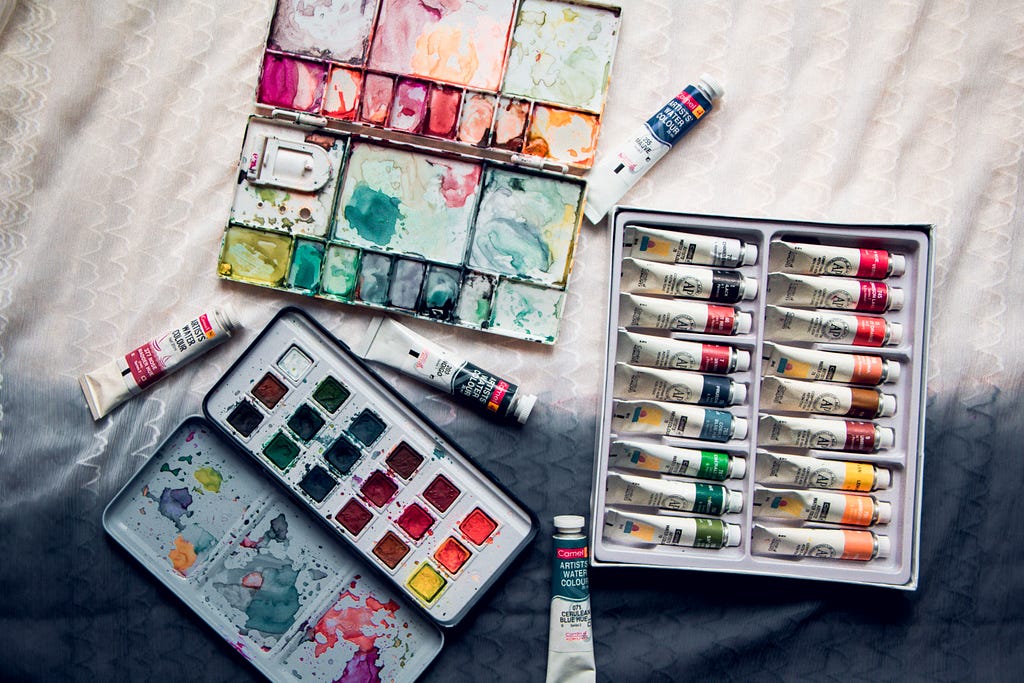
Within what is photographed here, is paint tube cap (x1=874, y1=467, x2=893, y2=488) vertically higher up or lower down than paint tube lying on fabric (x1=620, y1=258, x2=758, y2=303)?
lower down

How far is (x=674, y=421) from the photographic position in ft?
3.88

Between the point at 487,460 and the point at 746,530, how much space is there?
413mm

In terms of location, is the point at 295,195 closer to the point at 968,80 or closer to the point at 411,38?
the point at 411,38

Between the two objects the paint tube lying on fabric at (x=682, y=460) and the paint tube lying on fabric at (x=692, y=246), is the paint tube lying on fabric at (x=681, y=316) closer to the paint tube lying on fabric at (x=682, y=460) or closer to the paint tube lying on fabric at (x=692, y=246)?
the paint tube lying on fabric at (x=692, y=246)

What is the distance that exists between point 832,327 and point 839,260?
103 millimetres

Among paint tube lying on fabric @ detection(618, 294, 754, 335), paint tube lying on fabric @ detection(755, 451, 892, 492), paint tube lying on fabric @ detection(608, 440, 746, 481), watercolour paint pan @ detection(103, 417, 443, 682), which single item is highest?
paint tube lying on fabric @ detection(618, 294, 754, 335)

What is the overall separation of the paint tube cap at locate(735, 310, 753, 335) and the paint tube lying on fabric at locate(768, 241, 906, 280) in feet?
0.31

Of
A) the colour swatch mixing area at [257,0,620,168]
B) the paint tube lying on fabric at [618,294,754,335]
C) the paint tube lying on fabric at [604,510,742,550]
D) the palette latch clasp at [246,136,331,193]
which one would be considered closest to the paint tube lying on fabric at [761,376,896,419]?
the paint tube lying on fabric at [618,294,754,335]

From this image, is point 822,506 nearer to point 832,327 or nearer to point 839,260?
point 832,327

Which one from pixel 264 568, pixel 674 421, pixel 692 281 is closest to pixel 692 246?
pixel 692 281

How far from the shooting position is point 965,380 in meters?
1.25

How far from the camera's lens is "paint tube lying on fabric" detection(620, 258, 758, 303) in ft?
3.87

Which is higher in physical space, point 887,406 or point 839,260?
point 839,260

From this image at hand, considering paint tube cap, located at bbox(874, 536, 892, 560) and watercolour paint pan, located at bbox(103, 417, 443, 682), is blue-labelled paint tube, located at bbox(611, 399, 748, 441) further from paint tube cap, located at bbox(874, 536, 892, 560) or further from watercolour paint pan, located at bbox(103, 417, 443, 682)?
watercolour paint pan, located at bbox(103, 417, 443, 682)
